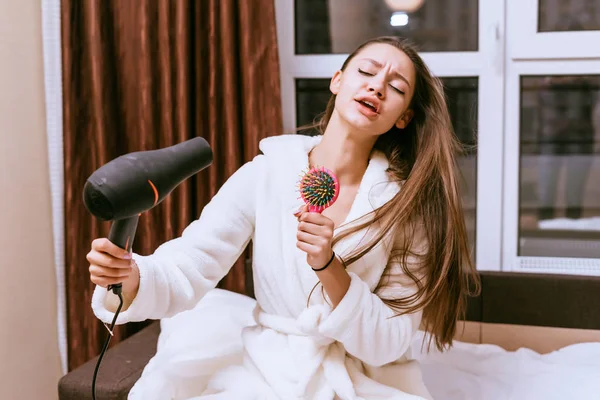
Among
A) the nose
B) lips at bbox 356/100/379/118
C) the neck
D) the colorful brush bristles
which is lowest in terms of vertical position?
the colorful brush bristles

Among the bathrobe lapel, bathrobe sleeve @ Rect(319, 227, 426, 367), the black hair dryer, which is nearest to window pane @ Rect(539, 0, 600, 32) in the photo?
the bathrobe lapel

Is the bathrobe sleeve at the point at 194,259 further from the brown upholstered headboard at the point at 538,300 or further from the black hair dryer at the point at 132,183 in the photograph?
the brown upholstered headboard at the point at 538,300

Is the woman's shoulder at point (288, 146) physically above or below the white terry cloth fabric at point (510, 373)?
above

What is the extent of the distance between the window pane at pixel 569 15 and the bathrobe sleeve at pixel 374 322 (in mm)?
1048

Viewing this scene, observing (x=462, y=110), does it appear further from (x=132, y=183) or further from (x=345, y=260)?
(x=132, y=183)

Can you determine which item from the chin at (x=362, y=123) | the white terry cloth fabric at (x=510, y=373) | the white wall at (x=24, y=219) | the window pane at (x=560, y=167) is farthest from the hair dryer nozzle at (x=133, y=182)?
the window pane at (x=560, y=167)

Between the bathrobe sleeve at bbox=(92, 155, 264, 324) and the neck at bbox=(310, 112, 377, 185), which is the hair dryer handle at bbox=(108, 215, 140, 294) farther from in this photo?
the neck at bbox=(310, 112, 377, 185)

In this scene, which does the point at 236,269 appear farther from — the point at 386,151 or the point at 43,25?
the point at 43,25

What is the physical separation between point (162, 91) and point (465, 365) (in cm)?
117

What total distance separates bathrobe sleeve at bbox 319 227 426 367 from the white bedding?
0.32 metres

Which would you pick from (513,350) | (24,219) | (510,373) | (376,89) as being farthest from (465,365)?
(24,219)

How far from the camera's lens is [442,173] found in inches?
53.7

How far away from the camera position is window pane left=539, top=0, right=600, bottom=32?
6.42 feet

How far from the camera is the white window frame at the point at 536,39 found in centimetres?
193
